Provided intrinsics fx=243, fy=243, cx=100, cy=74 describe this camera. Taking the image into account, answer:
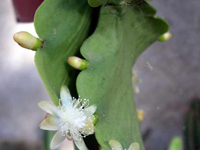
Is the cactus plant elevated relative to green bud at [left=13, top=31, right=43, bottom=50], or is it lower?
lower

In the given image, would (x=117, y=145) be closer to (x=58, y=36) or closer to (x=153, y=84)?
(x=58, y=36)

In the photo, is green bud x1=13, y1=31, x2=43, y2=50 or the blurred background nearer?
green bud x1=13, y1=31, x2=43, y2=50

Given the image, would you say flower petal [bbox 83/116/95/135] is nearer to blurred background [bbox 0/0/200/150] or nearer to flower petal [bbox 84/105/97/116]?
flower petal [bbox 84/105/97/116]

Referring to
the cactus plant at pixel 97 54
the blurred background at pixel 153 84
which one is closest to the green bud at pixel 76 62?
the cactus plant at pixel 97 54

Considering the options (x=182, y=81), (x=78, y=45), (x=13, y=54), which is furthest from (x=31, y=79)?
(x=78, y=45)

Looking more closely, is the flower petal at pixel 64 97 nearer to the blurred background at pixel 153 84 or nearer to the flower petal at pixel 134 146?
the flower petal at pixel 134 146

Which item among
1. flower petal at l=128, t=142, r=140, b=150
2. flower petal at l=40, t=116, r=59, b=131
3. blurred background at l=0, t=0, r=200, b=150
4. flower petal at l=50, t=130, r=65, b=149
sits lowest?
blurred background at l=0, t=0, r=200, b=150

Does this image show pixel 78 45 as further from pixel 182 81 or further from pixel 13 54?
pixel 13 54

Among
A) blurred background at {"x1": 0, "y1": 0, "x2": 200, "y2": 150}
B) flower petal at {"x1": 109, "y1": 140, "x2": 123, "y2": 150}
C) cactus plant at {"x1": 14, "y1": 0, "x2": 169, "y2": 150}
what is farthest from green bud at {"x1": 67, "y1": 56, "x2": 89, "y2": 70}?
blurred background at {"x1": 0, "y1": 0, "x2": 200, "y2": 150}
